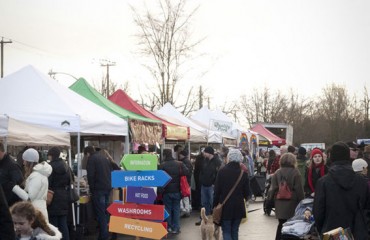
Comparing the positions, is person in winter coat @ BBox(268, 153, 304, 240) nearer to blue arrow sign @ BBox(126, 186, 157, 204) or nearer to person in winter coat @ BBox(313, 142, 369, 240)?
blue arrow sign @ BBox(126, 186, 157, 204)

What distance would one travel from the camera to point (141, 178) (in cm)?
924

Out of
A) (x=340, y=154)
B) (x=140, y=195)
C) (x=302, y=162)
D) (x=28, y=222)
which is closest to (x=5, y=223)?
(x=28, y=222)

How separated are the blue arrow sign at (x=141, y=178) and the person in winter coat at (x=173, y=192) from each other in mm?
3482

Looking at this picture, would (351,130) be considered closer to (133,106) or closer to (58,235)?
(133,106)

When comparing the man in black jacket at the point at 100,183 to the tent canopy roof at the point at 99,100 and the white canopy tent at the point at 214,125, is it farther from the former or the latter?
the white canopy tent at the point at 214,125

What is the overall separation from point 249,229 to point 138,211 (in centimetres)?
534

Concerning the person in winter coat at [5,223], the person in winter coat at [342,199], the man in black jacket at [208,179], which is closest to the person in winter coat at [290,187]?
the person in winter coat at [342,199]

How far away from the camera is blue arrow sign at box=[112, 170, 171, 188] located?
9.04 meters

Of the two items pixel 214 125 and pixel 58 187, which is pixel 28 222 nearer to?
pixel 58 187

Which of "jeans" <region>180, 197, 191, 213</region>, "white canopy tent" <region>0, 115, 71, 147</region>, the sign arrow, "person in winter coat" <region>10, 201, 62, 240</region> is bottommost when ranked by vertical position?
"jeans" <region>180, 197, 191, 213</region>

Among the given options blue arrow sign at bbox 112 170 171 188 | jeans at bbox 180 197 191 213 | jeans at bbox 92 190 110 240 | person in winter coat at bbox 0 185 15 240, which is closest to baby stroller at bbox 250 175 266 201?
jeans at bbox 180 197 191 213

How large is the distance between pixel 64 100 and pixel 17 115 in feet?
3.51

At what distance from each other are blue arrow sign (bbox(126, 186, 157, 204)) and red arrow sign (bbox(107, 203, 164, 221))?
0.08m

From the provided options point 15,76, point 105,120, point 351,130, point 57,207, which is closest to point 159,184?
point 57,207
